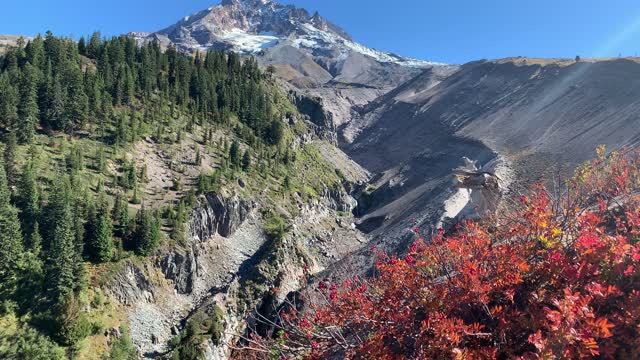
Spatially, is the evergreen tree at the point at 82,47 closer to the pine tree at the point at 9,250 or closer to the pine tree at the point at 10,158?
the pine tree at the point at 10,158

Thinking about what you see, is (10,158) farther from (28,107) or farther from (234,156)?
(234,156)

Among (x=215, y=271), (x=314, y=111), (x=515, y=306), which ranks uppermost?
(x=314, y=111)

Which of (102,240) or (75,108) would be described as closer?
(102,240)

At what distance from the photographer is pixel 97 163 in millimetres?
54906

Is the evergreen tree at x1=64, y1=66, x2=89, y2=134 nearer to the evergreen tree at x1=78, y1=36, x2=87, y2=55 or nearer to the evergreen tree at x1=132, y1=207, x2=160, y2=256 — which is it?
the evergreen tree at x1=132, y1=207, x2=160, y2=256

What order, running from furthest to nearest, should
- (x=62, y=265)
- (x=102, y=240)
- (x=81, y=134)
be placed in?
(x=81, y=134) → (x=102, y=240) → (x=62, y=265)

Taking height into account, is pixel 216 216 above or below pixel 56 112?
below

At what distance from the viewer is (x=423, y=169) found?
353ft

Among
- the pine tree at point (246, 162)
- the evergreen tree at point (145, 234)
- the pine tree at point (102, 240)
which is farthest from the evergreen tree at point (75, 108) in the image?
the pine tree at point (246, 162)

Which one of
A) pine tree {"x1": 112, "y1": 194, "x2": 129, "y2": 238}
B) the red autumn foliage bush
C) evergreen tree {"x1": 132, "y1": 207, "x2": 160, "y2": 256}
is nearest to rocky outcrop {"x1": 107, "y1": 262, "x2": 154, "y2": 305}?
evergreen tree {"x1": 132, "y1": 207, "x2": 160, "y2": 256}

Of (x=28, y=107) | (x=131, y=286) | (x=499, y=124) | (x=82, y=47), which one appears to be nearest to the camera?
(x=131, y=286)

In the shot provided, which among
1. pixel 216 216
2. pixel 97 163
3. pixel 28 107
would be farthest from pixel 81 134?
pixel 216 216

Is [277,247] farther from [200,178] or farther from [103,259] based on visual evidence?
[103,259]

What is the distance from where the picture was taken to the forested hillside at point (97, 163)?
114ft
